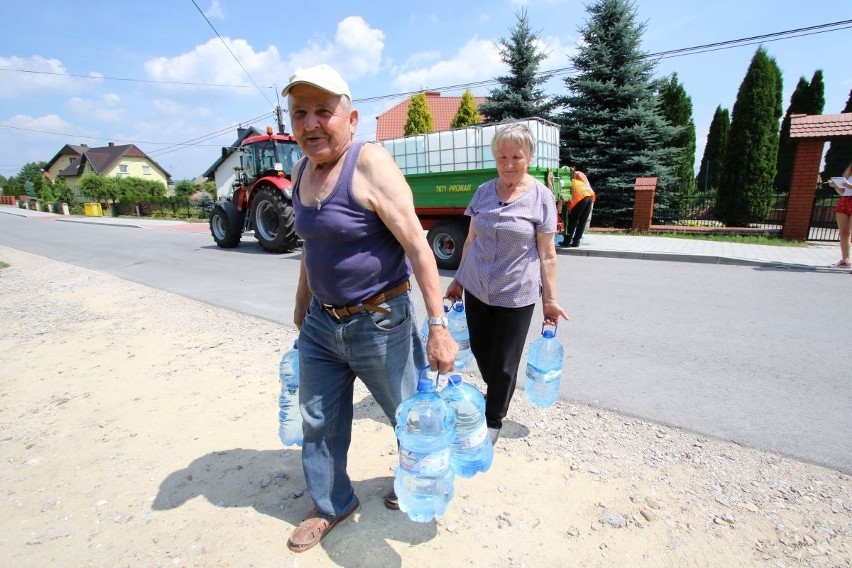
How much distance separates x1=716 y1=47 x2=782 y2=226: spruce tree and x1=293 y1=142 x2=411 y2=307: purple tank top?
1591 centimetres

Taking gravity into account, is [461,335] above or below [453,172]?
below

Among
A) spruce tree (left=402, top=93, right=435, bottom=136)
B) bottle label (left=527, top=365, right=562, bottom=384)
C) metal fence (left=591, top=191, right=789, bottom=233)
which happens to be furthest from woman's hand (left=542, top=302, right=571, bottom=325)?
spruce tree (left=402, top=93, right=435, bottom=136)

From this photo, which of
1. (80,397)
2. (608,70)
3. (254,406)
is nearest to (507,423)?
(254,406)

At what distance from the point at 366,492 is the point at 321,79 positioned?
1903mm

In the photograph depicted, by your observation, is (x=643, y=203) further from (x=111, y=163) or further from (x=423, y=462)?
(x=111, y=163)

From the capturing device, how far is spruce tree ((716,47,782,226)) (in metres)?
14.5

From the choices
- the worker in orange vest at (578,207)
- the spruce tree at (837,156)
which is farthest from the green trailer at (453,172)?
the spruce tree at (837,156)

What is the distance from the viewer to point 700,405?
3.01 metres

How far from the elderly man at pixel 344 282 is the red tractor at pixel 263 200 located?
338 inches

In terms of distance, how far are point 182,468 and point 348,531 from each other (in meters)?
1.11

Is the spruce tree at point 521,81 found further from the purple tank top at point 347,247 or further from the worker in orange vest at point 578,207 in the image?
the purple tank top at point 347,247

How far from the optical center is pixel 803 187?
33.4 ft

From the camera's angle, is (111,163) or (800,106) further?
(111,163)

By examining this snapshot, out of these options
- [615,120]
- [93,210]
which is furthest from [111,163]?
[615,120]
